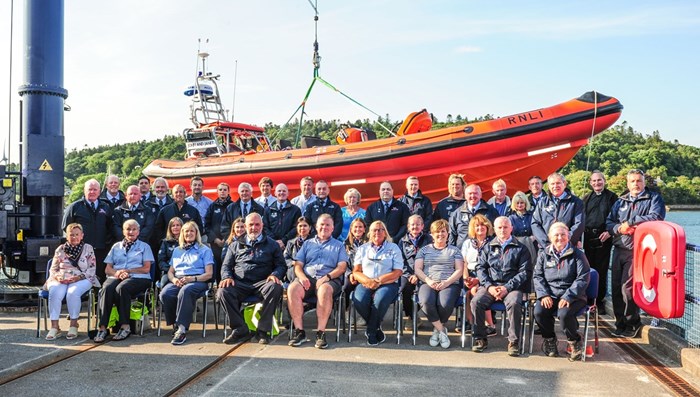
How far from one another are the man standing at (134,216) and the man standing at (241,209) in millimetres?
691

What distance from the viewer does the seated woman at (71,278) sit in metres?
4.64

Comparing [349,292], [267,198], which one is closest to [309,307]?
[349,292]

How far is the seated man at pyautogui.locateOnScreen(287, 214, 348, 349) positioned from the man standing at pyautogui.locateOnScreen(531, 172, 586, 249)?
5.54 ft

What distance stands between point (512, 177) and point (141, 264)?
566 cm

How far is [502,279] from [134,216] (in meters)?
3.46

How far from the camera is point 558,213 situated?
5.02 m

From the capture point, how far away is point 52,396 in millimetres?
3174

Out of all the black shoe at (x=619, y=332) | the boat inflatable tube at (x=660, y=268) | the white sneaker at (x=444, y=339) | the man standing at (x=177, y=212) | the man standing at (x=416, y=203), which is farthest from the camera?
the man standing at (x=177, y=212)

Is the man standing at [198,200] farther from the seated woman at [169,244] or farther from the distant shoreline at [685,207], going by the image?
the distant shoreline at [685,207]

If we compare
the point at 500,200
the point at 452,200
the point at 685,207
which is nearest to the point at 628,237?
the point at 500,200

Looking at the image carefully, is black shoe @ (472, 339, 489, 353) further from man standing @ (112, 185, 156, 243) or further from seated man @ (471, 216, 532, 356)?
man standing @ (112, 185, 156, 243)

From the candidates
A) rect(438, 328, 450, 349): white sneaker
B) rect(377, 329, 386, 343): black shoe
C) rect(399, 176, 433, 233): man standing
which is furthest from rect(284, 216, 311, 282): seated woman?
rect(438, 328, 450, 349): white sneaker

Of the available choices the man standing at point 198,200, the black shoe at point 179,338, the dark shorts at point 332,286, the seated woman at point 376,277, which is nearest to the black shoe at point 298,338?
the dark shorts at point 332,286

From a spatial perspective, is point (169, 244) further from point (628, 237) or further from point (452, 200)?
point (628, 237)
